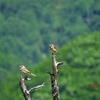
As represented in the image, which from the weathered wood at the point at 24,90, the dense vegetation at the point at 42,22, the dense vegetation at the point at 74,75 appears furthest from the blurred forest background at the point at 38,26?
the weathered wood at the point at 24,90

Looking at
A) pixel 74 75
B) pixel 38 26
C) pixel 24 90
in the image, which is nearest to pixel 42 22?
pixel 38 26

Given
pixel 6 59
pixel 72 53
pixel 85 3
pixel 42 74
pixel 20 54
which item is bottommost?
pixel 42 74

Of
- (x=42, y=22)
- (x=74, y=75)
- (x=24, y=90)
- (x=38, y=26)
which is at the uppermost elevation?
(x=42, y=22)

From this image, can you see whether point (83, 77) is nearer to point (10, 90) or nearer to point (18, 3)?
point (10, 90)

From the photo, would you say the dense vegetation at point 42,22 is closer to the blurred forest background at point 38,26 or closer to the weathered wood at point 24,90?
the blurred forest background at point 38,26

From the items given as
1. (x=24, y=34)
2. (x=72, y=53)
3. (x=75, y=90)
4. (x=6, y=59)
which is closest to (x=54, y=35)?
(x=24, y=34)

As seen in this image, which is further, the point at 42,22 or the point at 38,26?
the point at 42,22

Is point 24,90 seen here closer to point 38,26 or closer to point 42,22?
point 38,26

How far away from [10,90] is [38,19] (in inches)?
3477

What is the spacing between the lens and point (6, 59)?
109 m

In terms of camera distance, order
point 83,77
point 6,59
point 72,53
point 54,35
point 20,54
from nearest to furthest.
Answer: point 83,77
point 72,53
point 6,59
point 20,54
point 54,35

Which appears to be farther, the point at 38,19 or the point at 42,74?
the point at 38,19

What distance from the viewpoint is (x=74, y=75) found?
2859 inches

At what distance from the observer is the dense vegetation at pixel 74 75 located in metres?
66.6
